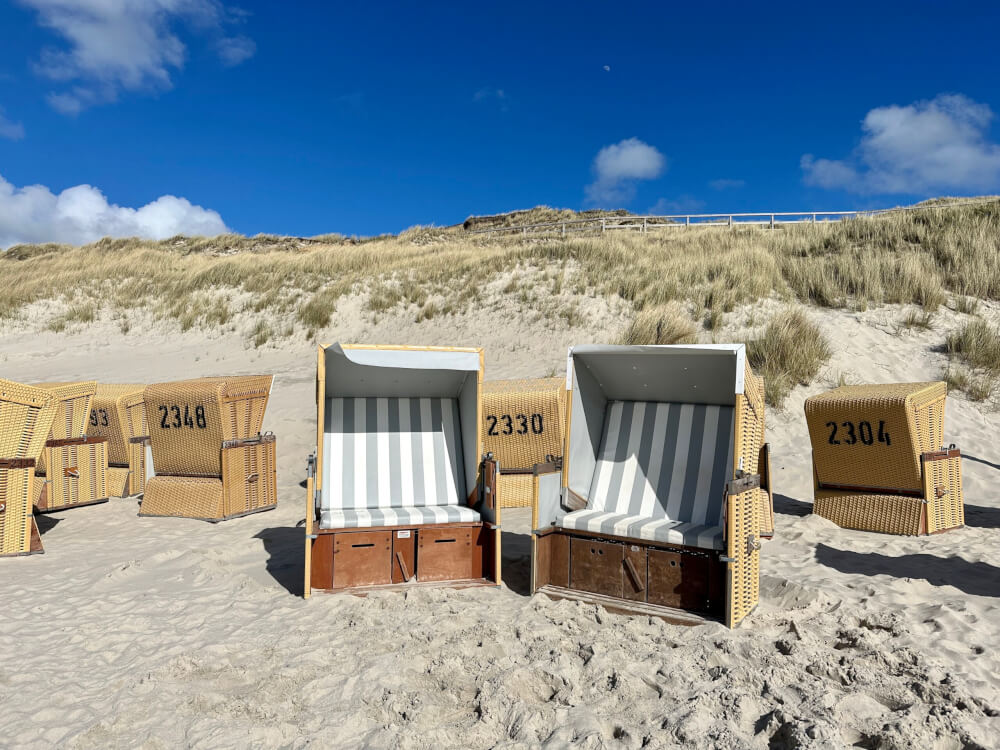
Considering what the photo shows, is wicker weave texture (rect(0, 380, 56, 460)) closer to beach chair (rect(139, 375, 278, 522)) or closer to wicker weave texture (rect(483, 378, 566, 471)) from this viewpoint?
beach chair (rect(139, 375, 278, 522))

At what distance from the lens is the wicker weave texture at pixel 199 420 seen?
323 inches

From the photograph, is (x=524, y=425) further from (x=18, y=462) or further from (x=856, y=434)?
(x=18, y=462)

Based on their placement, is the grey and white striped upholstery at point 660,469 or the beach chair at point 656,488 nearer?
the beach chair at point 656,488

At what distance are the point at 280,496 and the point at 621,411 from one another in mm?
5263

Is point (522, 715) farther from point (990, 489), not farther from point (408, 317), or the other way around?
point (408, 317)

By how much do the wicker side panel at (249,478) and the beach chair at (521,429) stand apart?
281 cm

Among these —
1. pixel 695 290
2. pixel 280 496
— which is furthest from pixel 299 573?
pixel 695 290

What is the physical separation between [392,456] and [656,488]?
2.36 m

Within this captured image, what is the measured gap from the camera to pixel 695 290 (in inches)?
646

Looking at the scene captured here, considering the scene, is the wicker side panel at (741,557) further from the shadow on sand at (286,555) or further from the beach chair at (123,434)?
the beach chair at (123,434)

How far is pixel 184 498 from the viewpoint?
829 centimetres

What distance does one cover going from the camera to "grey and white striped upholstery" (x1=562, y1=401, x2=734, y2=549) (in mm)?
5547

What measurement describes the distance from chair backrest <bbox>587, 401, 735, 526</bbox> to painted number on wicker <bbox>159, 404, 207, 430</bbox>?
15.9 ft

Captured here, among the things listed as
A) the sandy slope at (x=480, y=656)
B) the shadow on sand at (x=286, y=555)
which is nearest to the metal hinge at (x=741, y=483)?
the sandy slope at (x=480, y=656)
